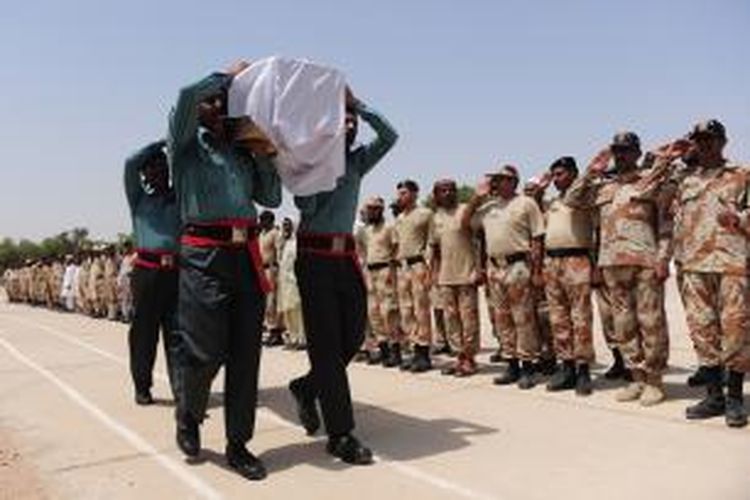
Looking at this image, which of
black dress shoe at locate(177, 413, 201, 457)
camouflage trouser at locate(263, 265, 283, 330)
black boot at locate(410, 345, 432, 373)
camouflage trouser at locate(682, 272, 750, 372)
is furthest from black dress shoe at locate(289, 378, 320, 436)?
camouflage trouser at locate(263, 265, 283, 330)

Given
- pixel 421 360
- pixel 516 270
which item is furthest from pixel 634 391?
pixel 421 360

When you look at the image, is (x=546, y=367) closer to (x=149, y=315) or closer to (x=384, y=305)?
(x=384, y=305)

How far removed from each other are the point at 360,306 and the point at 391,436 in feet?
3.41

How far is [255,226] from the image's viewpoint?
259 inches

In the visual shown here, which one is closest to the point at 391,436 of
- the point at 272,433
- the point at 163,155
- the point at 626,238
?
the point at 272,433

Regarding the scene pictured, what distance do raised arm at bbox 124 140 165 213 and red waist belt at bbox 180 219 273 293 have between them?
2.17 metres

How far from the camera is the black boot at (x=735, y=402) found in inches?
273

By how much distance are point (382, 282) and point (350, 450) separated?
555cm

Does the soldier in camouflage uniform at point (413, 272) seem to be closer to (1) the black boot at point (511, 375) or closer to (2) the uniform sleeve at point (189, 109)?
(1) the black boot at point (511, 375)

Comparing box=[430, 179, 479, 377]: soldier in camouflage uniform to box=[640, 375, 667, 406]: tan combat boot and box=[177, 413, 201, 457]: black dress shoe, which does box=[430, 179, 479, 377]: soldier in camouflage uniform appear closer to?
box=[640, 375, 667, 406]: tan combat boot

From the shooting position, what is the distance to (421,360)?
11.0m

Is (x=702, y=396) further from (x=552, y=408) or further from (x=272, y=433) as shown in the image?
(x=272, y=433)

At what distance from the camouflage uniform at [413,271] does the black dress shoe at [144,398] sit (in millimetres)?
3244

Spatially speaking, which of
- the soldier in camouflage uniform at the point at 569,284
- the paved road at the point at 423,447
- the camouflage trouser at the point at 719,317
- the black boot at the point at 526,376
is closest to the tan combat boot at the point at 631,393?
the paved road at the point at 423,447
